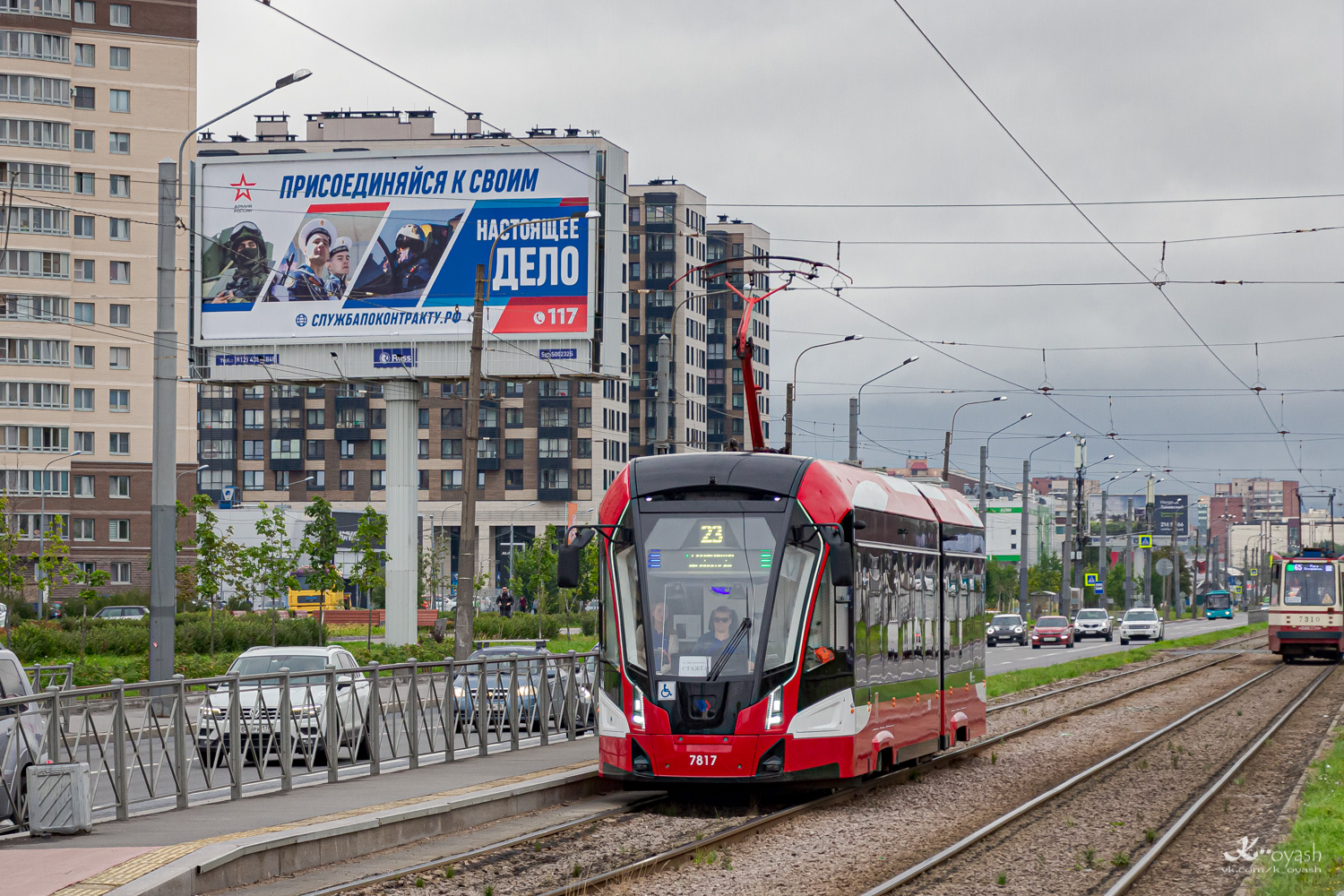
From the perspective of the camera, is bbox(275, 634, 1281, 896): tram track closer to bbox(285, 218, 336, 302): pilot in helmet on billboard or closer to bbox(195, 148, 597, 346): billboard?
bbox(195, 148, 597, 346): billboard

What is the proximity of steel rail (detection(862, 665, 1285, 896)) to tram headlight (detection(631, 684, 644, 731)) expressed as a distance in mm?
2990

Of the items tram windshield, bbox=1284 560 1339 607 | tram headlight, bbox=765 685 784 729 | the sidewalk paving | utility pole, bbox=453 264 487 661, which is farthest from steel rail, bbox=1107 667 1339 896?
tram windshield, bbox=1284 560 1339 607

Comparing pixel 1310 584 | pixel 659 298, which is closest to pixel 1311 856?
pixel 1310 584

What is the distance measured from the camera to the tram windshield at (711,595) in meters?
14.5

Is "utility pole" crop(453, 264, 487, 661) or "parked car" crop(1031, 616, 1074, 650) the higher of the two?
"utility pole" crop(453, 264, 487, 661)

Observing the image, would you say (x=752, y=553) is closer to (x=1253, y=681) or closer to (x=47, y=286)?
(x=1253, y=681)

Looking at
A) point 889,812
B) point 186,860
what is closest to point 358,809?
point 186,860

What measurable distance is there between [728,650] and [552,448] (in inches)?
3901

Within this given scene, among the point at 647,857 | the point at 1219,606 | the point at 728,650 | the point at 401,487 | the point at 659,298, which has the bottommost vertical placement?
the point at 1219,606

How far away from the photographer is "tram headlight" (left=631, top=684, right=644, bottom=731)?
1459 cm

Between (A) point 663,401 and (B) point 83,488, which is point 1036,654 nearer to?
(A) point 663,401

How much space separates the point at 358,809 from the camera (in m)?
13.5

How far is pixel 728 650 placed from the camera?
1448 cm

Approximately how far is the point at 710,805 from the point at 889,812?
5.29ft
